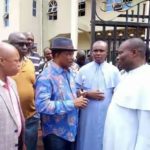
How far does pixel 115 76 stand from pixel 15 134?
2167 millimetres

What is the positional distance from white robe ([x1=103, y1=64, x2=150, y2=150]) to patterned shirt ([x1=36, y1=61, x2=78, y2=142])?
666mm

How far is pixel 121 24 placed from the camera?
520 centimetres

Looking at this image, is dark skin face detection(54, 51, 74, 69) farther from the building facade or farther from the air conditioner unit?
the building facade

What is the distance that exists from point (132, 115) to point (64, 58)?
1096 mm

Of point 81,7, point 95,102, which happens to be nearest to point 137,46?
point 95,102

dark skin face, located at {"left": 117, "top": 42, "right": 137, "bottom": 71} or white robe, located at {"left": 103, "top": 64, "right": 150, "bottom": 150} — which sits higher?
dark skin face, located at {"left": 117, "top": 42, "right": 137, "bottom": 71}

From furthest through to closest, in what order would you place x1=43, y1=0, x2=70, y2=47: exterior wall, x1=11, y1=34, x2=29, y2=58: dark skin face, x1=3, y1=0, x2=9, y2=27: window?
x1=3, y1=0, x2=9, y2=27: window, x1=43, y1=0, x2=70, y2=47: exterior wall, x1=11, y1=34, x2=29, y2=58: dark skin face

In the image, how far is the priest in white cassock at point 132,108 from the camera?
282 centimetres

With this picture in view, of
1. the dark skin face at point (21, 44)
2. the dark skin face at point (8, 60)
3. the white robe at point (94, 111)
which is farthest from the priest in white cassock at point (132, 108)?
the white robe at point (94, 111)

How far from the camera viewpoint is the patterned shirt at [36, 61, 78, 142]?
3.54 metres

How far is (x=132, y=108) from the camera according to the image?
2887 millimetres

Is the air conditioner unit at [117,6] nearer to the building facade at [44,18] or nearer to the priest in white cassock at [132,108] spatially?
the priest in white cassock at [132,108]

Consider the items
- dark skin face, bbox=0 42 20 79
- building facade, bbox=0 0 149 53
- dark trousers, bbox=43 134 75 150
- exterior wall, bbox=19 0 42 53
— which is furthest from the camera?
exterior wall, bbox=19 0 42 53

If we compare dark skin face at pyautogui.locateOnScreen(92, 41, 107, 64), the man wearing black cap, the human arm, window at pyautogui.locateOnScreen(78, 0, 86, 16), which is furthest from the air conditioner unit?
window at pyautogui.locateOnScreen(78, 0, 86, 16)
